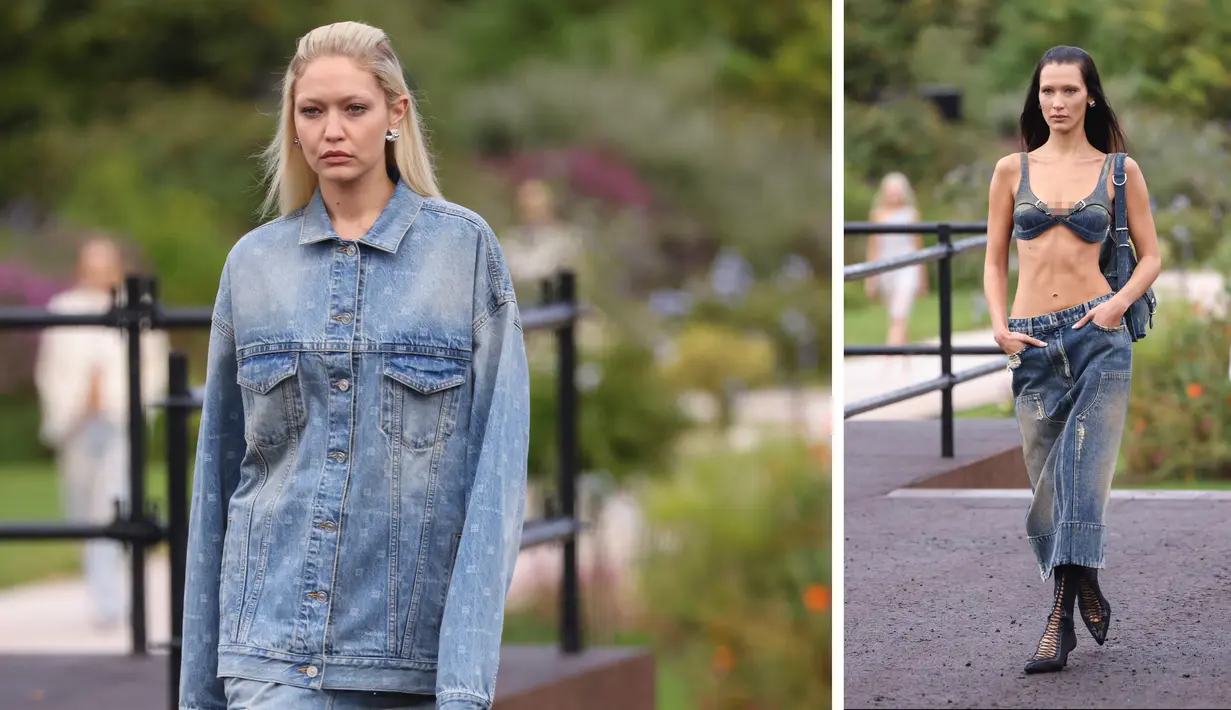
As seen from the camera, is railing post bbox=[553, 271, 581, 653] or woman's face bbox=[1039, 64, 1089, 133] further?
railing post bbox=[553, 271, 581, 653]

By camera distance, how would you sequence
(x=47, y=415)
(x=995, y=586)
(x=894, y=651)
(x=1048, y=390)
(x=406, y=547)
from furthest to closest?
(x=47, y=415) → (x=995, y=586) → (x=894, y=651) → (x=1048, y=390) → (x=406, y=547)

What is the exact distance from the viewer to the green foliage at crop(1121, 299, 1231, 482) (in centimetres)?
732

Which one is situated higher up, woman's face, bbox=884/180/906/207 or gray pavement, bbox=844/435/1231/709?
woman's face, bbox=884/180/906/207

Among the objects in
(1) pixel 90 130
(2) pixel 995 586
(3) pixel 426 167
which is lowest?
(2) pixel 995 586

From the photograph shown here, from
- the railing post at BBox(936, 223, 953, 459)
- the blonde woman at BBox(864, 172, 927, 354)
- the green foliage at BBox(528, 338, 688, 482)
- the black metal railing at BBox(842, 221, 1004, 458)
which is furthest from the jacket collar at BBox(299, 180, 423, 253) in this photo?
the blonde woman at BBox(864, 172, 927, 354)

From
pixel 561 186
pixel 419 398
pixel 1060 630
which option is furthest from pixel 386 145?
pixel 561 186

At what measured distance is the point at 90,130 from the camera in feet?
42.5

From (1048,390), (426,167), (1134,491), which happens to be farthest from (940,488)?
(426,167)

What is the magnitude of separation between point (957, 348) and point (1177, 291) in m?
2.49

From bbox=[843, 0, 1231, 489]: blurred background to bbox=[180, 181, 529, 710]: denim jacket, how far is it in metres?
7.49

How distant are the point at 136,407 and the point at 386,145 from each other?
1.83 meters

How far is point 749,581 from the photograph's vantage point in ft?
20.4

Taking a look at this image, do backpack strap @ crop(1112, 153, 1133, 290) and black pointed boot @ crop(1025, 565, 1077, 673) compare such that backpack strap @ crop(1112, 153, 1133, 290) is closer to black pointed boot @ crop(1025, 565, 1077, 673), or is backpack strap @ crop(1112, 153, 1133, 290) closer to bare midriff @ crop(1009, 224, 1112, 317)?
bare midriff @ crop(1009, 224, 1112, 317)

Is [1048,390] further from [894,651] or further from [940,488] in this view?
[940,488]
